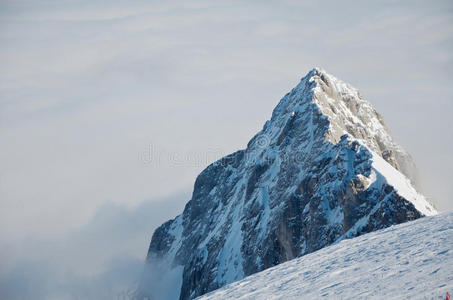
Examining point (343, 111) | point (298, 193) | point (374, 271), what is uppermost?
point (343, 111)

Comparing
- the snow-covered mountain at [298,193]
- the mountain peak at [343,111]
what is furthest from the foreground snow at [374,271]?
the mountain peak at [343,111]

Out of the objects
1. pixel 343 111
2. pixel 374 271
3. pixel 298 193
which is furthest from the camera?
pixel 343 111

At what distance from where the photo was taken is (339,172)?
8194 centimetres

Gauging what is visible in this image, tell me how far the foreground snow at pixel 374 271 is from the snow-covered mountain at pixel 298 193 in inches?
1303

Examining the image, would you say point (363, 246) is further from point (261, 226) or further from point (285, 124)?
point (285, 124)

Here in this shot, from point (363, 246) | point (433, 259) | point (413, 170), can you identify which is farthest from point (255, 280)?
point (413, 170)

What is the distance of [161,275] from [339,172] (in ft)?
273

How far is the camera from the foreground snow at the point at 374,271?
93.8 feet

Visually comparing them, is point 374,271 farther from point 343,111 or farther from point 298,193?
point 343,111

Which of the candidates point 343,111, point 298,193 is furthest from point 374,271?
point 343,111

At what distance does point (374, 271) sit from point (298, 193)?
5682 centimetres

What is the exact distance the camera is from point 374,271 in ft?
107

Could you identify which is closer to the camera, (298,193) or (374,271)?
(374,271)

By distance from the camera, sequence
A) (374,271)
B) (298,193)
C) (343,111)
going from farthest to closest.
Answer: (343,111), (298,193), (374,271)
